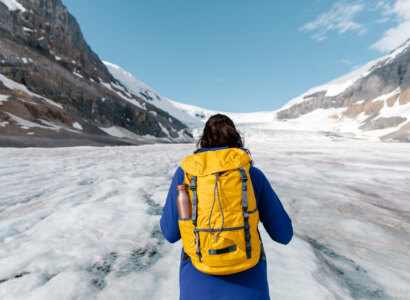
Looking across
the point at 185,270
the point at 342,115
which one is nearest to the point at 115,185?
the point at 185,270

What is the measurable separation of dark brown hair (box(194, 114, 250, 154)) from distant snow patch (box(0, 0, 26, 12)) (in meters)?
70.8

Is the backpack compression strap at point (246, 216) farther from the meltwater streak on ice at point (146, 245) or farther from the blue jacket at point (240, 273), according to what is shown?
the meltwater streak on ice at point (146, 245)

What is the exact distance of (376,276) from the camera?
105 inches

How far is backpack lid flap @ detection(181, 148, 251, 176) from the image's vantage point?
4.57 ft

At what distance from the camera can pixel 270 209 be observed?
62.9 inches

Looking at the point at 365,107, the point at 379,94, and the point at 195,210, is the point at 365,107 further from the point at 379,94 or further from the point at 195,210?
the point at 195,210

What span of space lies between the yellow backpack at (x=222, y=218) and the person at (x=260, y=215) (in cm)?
12

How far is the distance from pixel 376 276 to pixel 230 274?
2.37 meters

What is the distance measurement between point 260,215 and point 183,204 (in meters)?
0.60

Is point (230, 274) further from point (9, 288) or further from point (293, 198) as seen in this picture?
point (293, 198)

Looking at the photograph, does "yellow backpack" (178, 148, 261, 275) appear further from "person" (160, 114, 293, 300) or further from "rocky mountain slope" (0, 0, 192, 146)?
"rocky mountain slope" (0, 0, 192, 146)

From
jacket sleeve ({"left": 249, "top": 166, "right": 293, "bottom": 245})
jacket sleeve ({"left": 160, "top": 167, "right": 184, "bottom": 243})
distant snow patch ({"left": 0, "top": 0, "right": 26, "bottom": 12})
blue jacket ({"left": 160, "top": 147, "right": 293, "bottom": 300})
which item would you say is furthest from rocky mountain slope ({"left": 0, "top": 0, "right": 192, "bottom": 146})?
jacket sleeve ({"left": 249, "top": 166, "right": 293, "bottom": 245})

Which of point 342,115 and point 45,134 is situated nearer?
point 45,134

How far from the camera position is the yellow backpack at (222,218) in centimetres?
132
